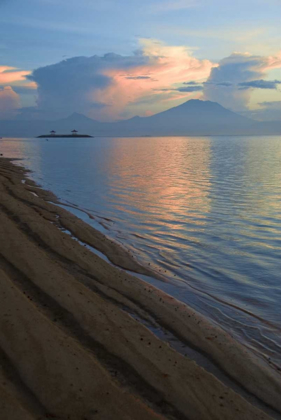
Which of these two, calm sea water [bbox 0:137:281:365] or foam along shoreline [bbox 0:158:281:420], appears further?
calm sea water [bbox 0:137:281:365]

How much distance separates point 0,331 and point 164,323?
3.49 metres

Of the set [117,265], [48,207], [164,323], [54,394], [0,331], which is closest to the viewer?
[54,394]

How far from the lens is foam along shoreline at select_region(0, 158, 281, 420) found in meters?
5.20

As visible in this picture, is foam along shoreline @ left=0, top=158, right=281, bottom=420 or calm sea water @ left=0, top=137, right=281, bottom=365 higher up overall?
foam along shoreline @ left=0, top=158, right=281, bottom=420

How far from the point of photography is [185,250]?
14930 mm

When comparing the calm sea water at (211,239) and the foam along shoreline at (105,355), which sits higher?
the foam along shoreline at (105,355)

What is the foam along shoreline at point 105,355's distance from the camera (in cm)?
520

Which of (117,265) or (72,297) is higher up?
(72,297)

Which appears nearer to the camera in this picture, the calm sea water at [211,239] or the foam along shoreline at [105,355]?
the foam along shoreline at [105,355]

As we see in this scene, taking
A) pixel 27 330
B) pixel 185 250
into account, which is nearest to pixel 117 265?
pixel 185 250

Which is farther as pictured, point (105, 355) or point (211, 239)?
point (211, 239)

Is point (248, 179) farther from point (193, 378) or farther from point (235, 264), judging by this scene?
point (193, 378)

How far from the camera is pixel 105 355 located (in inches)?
251

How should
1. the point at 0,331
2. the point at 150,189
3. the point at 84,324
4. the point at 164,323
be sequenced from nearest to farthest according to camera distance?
1. the point at 0,331
2. the point at 84,324
3. the point at 164,323
4. the point at 150,189
